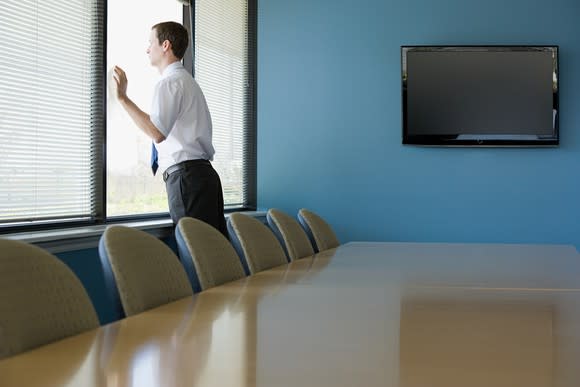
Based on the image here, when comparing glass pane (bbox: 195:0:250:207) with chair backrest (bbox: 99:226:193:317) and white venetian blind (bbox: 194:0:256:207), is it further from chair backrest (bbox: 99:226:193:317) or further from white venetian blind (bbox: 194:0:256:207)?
chair backrest (bbox: 99:226:193:317)

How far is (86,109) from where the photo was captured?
4422mm

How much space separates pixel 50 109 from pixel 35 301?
2.50 meters

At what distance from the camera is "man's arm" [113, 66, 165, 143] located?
4.18 metres

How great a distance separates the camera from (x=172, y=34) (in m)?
4.43

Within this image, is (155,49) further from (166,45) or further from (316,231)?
(316,231)

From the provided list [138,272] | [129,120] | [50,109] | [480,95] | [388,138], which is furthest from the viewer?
[388,138]

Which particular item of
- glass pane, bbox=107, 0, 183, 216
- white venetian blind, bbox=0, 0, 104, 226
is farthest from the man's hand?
glass pane, bbox=107, 0, 183, 216

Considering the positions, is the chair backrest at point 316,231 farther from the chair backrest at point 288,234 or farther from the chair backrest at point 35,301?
the chair backrest at point 35,301

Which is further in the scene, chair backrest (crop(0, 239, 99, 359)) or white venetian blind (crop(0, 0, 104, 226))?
white venetian blind (crop(0, 0, 104, 226))

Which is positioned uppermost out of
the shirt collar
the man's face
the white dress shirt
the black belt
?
the man's face

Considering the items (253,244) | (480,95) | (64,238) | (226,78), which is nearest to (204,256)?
(253,244)

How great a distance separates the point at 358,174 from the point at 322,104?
62 centimetres

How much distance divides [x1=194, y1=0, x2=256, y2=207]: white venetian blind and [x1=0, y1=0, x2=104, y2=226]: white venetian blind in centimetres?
152

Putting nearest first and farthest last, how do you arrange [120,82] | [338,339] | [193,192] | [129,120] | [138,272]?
1. [338,339]
2. [138,272]
3. [120,82]
4. [193,192]
5. [129,120]
